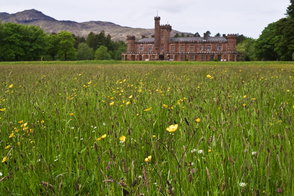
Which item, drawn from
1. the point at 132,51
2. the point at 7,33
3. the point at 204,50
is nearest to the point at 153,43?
the point at 132,51

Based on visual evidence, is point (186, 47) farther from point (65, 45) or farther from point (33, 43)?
point (33, 43)

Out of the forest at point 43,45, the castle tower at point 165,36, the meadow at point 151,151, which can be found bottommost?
the meadow at point 151,151

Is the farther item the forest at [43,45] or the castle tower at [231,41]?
the castle tower at [231,41]

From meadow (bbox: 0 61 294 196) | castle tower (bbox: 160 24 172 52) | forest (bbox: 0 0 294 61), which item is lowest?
meadow (bbox: 0 61 294 196)

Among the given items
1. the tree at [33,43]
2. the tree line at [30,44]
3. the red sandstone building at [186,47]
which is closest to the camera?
the tree line at [30,44]

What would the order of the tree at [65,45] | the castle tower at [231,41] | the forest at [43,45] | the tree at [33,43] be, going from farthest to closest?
the castle tower at [231,41]
the tree at [65,45]
the tree at [33,43]
the forest at [43,45]

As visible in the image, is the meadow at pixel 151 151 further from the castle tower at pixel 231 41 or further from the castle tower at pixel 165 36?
the castle tower at pixel 231 41

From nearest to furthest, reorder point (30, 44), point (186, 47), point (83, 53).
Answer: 1. point (30, 44)
2. point (186, 47)
3. point (83, 53)

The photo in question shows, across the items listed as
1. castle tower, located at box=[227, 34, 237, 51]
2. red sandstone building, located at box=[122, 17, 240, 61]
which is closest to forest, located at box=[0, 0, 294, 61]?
castle tower, located at box=[227, 34, 237, 51]

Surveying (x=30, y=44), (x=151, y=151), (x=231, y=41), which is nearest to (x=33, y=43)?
(x=30, y=44)

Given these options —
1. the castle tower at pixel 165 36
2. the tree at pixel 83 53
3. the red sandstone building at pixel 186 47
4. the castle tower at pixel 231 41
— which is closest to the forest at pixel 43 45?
the castle tower at pixel 231 41

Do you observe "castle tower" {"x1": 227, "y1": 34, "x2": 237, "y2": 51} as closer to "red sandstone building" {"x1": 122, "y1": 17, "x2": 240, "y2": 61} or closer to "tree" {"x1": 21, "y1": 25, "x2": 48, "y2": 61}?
"red sandstone building" {"x1": 122, "y1": 17, "x2": 240, "y2": 61}

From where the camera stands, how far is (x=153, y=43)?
234ft

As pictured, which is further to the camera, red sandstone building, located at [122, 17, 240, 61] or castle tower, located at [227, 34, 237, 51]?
red sandstone building, located at [122, 17, 240, 61]
